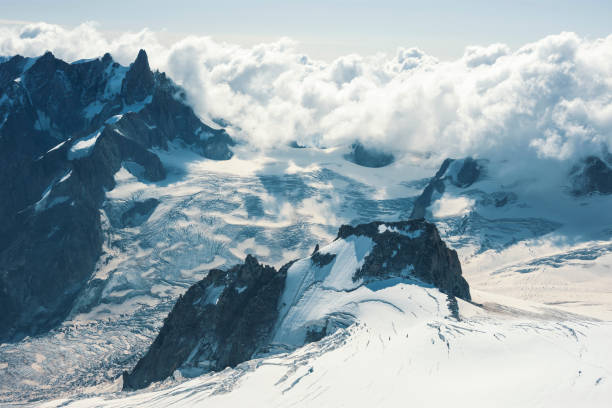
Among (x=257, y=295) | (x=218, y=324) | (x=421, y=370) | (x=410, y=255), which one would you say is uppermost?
(x=410, y=255)

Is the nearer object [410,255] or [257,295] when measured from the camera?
[410,255]

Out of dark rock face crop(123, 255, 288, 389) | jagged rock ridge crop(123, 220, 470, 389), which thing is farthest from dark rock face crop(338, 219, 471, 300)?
dark rock face crop(123, 255, 288, 389)

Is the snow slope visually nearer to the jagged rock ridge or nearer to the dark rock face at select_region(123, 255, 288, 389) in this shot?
the jagged rock ridge

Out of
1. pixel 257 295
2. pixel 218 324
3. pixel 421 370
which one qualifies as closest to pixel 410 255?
pixel 257 295

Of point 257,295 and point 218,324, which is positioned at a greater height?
point 257,295

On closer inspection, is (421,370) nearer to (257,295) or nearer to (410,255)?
(410,255)

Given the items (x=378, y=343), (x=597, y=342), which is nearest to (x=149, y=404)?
(x=378, y=343)

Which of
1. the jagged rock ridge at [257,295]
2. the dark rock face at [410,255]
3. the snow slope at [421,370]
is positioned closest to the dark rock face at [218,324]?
the jagged rock ridge at [257,295]
